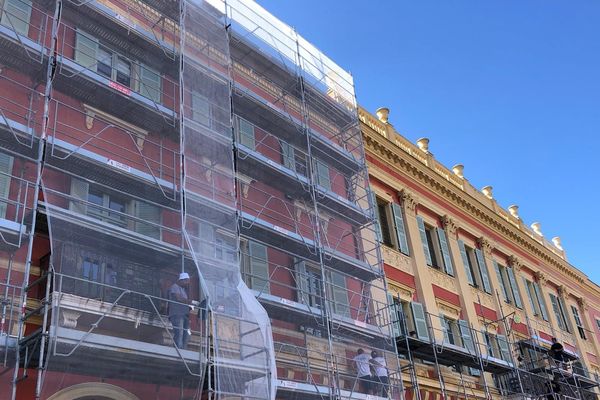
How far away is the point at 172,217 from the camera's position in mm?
12398

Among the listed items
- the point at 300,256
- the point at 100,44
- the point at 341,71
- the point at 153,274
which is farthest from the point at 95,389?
the point at 341,71

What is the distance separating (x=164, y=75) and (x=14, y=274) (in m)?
5.97

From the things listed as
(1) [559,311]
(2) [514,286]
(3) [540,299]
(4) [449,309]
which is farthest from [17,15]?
(1) [559,311]

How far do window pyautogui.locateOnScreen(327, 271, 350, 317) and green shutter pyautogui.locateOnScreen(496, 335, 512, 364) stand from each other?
23.7ft

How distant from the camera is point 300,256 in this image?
14.5 metres

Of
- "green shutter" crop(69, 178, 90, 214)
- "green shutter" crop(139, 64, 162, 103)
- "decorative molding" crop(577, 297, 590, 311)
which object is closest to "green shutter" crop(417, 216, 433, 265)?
"green shutter" crop(139, 64, 162, 103)

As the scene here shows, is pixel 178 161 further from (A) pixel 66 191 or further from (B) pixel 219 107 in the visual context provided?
(A) pixel 66 191

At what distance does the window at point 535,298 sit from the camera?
84.6 feet

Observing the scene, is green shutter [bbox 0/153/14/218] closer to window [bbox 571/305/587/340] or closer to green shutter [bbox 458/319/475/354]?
green shutter [bbox 458/319/475/354]

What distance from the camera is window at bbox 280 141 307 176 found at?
53.7 feet

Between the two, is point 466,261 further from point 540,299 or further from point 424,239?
point 540,299

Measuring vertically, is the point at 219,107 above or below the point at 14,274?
above

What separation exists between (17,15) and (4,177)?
3.23m

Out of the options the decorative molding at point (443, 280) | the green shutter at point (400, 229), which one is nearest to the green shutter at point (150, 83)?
the green shutter at point (400, 229)
